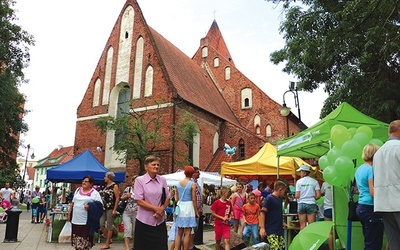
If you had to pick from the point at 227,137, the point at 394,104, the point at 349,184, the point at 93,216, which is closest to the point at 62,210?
the point at 93,216

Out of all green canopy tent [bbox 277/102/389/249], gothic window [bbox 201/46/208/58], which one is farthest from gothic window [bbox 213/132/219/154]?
green canopy tent [bbox 277/102/389/249]

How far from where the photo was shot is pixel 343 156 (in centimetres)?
532

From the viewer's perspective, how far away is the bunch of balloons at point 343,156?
518cm

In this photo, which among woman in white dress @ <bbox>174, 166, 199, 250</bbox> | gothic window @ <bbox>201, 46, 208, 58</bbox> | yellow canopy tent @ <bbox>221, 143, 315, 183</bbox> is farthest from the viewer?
gothic window @ <bbox>201, 46, 208, 58</bbox>

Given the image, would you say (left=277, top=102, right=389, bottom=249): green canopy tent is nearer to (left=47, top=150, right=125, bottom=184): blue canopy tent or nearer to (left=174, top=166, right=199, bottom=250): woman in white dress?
(left=174, top=166, right=199, bottom=250): woman in white dress

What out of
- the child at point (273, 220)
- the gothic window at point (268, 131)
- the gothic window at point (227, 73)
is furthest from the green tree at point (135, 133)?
the gothic window at point (227, 73)

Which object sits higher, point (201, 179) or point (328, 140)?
point (328, 140)

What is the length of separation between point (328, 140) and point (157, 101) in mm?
13904

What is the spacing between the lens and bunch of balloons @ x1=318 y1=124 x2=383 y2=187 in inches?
204

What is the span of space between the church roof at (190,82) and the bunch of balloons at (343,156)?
14917 mm

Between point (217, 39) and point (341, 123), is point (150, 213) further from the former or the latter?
point (217, 39)

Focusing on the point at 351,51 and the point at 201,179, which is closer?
the point at 351,51

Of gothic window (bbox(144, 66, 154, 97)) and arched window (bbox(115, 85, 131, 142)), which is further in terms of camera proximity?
arched window (bbox(115, 85, 131, 142))

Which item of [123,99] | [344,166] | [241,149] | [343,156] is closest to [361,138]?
[343,156]
